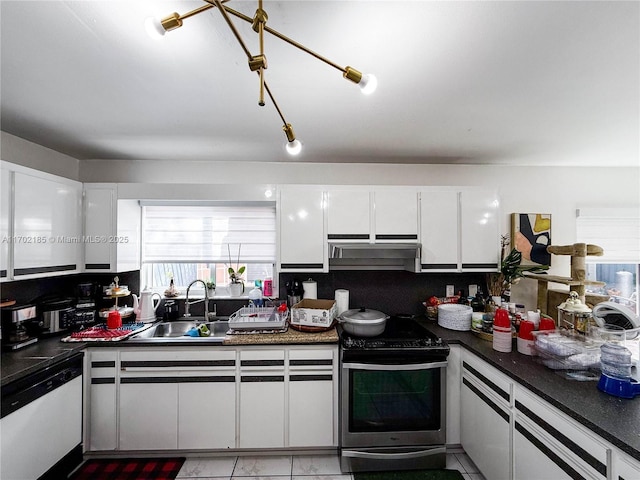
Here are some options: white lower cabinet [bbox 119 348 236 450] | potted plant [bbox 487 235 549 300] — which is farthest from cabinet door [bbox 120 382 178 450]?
potted plant [bbox 487 235 549 300]

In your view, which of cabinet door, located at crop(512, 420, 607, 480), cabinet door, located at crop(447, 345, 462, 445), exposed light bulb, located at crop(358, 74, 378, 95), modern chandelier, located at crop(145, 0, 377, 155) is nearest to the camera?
modern chandelier, located at crop(145, 0, 377, 155)

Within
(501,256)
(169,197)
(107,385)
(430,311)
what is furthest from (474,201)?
(107,385)

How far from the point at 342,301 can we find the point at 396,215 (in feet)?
3.13

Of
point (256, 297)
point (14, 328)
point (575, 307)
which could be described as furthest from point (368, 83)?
point (14, 328)

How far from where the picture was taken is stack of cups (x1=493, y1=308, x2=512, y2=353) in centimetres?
191

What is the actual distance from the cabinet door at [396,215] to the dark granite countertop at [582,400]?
1.13 m

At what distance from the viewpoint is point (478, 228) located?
2.63m

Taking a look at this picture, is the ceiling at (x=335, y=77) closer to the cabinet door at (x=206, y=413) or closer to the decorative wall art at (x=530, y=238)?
the decorative wall art at (x=530, y=238)

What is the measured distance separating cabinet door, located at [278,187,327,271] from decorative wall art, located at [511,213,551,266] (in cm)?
204

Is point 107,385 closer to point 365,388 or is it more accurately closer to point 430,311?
point 365,388

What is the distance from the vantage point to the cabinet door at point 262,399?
215cm

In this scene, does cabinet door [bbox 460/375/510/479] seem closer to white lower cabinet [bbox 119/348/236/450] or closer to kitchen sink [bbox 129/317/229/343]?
white lower cabinet [bbox 119/348/236/450]

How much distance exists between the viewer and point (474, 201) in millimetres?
2631

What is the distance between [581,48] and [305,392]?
2.58 meters
